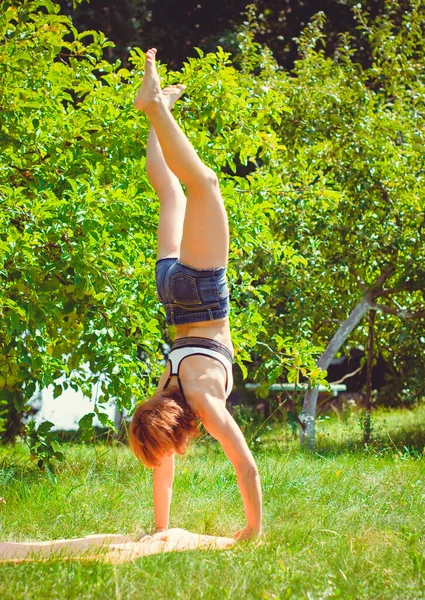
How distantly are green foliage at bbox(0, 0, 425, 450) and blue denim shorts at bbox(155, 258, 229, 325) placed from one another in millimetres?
735

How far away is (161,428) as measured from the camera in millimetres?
3447

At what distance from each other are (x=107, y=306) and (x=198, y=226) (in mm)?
1365

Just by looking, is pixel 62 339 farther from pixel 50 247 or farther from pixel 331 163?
pixel 331 163

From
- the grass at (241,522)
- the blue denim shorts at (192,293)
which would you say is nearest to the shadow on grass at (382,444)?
the grass at (241,522)

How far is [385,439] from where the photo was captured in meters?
6.98

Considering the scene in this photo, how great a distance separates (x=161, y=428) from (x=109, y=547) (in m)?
0.56

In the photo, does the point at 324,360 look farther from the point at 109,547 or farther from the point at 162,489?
the point at 109,547

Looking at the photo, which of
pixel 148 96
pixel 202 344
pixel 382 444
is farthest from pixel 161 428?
pixel 382 444

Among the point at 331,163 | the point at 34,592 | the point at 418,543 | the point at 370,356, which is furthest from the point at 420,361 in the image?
the point at 34,592

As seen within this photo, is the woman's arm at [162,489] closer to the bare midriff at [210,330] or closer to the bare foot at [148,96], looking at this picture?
the bare midriff at [210,330]

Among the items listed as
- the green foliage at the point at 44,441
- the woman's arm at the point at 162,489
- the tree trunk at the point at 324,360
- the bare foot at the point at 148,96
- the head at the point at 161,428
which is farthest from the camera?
the tree trunk at the point at 324,360

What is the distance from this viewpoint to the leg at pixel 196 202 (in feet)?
11.8

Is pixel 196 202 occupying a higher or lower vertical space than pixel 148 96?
lower

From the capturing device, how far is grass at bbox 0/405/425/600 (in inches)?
115
